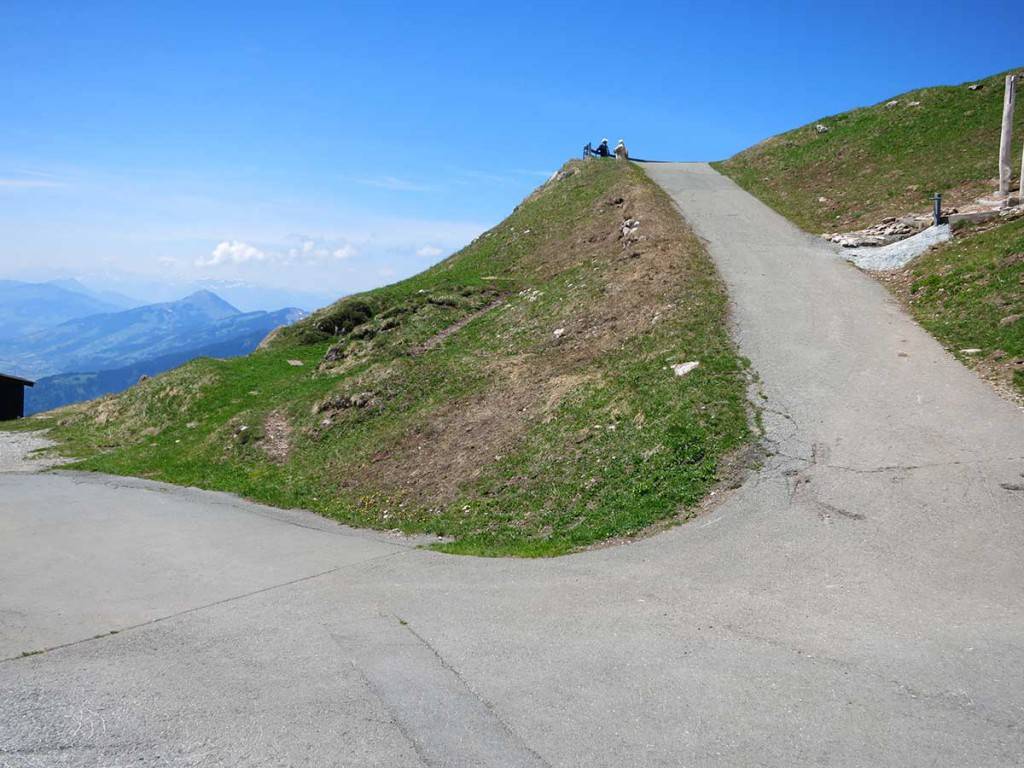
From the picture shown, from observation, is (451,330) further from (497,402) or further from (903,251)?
(903,251)

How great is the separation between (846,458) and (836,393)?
2970 mm

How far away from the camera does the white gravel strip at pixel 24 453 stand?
24.1 metres

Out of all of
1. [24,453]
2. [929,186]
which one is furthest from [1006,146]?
[24,453]

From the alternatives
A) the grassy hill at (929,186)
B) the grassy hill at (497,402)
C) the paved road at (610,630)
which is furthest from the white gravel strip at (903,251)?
the paved road at (610,630)

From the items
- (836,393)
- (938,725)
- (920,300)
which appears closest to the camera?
(938,725)

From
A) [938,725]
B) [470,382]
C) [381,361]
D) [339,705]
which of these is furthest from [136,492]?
[938,725]

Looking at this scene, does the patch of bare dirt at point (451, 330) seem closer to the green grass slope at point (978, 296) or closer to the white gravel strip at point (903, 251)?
the white gravel strip at point (903, 251)

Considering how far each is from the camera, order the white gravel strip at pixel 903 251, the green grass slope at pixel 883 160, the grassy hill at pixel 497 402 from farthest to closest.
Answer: the green grass slope at pixel 883 160 → the white gravel strip at pixel 903 251 → the grassy hill at pixel 497 402

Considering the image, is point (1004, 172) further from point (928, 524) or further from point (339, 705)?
point (339, 705)

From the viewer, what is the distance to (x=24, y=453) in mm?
26469

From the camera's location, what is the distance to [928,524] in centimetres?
956

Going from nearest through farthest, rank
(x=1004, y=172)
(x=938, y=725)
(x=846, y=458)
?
(x=938, y=725), (x=846, y=458), (x=1004, y=172)

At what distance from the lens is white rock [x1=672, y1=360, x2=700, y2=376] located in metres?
15.6

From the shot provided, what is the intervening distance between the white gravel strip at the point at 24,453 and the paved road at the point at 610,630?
11779mm
